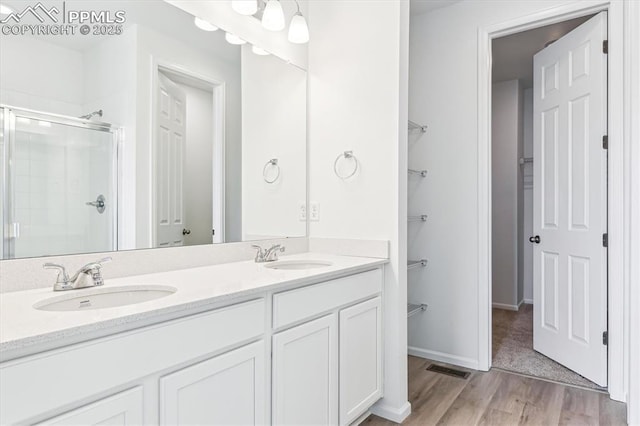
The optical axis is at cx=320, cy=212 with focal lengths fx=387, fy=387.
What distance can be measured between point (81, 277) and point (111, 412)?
512 mm

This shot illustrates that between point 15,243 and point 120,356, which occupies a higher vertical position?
point 15,243

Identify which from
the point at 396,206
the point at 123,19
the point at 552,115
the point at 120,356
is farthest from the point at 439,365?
the point at 123,19

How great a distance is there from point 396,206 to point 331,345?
2.70 ft

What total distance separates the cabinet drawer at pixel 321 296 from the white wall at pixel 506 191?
3.07m

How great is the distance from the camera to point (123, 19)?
1.55 metres

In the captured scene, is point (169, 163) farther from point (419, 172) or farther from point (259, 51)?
point (419, 172)

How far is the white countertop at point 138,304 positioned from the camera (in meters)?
0.83

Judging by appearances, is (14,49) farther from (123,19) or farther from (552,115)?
(552,115)

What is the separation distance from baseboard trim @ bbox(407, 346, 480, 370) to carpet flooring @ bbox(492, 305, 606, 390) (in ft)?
0.60

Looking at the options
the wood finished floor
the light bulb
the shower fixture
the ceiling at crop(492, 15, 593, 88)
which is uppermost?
the ceiling at crop(492, 15, 593, 88)

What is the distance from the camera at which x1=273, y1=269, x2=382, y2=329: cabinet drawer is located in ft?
4.81

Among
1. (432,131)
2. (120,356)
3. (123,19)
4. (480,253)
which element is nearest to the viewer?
(120,356)

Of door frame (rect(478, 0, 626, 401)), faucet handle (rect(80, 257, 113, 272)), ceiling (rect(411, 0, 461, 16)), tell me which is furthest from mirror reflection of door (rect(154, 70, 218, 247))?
door frame (rect(478, 0, 626, 401))

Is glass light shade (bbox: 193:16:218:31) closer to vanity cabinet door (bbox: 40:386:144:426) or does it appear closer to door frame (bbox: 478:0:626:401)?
vanity cabinet door (bbox: 40:386:144:426)
